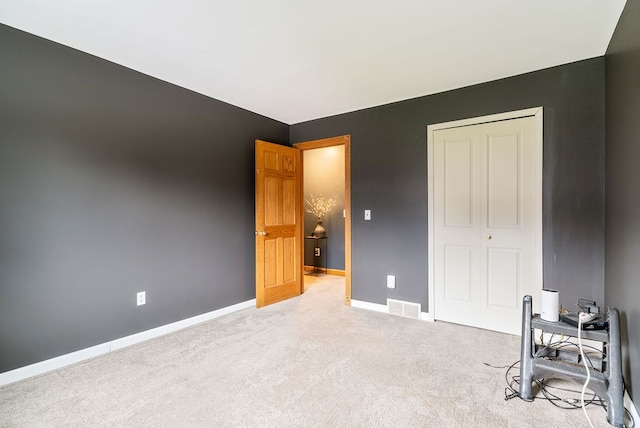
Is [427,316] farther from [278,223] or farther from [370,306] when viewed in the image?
[278,223]

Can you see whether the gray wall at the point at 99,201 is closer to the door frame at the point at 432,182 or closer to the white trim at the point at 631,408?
the door frame at the point at 432,182

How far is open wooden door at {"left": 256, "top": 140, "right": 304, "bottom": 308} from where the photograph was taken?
143 inches

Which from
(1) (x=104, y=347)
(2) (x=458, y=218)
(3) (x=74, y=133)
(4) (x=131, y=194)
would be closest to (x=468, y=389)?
(2) (x=458, y=218)

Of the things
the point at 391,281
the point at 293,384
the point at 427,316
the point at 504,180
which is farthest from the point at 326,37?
the point at 427,316

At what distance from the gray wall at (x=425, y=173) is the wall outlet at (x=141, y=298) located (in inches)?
88.4

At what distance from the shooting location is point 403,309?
131 inches

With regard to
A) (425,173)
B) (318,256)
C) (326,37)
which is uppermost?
(326,37)

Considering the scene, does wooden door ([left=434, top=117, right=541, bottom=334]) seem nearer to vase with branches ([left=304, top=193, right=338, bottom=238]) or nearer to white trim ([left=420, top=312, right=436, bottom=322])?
white trim ([left=420, top=312, right=436, bottom=322])

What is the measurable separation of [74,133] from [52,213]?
626 mm

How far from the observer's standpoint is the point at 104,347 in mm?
2449

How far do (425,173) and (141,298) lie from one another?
3011mm

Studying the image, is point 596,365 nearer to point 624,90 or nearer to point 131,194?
point 624,90

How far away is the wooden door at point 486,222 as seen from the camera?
107 inches

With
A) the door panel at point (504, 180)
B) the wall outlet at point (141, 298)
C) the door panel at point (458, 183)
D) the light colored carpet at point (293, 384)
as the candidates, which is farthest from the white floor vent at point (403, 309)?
the wall outlet at point (141, 298)
